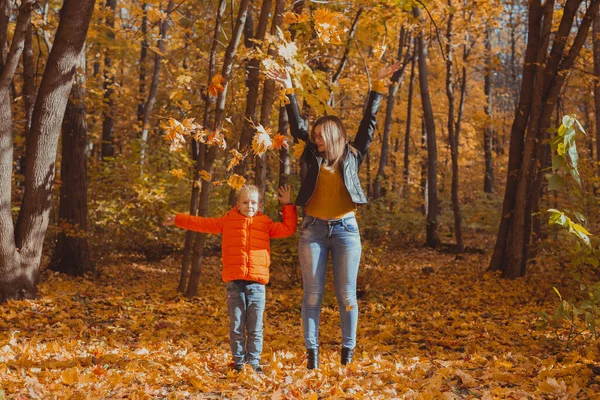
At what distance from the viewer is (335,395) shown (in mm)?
3521

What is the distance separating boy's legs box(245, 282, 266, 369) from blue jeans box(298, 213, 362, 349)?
0.33m

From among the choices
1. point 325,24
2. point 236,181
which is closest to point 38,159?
point 236,181

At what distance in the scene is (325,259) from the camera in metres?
4.04

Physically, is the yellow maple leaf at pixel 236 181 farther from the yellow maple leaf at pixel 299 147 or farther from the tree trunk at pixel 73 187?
the tree trunk at pixel 73 187

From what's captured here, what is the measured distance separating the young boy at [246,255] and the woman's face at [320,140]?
385 millimetres

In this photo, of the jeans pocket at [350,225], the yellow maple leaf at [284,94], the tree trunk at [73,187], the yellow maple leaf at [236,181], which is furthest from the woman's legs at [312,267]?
the tree trunk at [73,187]

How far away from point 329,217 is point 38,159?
3849mm

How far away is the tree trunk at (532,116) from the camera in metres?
8.30

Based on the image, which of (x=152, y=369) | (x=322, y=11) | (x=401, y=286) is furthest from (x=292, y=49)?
(x=401, y=286)

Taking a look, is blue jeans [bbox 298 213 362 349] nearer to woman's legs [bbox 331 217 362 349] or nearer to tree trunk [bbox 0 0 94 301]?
woman's legs [bbox 331 217 362 349]

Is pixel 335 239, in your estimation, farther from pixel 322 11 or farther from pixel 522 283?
pixel 522 283

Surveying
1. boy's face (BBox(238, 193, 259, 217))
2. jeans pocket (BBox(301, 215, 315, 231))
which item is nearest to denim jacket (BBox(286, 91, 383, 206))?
jeans pocket (BBox(301, 215, 315, 231))

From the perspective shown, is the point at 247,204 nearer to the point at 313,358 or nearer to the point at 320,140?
the point at 320,140

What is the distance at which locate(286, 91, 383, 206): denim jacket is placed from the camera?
396 cm
